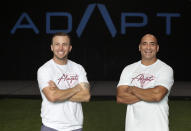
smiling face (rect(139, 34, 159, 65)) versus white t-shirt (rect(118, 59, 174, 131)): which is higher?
smiling face (rect(139, 34, 159, 65))

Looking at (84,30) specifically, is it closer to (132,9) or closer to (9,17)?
(132,9)

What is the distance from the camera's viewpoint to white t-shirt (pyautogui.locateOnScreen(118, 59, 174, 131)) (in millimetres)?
3100

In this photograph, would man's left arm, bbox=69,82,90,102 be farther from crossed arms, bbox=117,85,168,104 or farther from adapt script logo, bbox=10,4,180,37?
adapt script logo, bbox=10,4,180,37

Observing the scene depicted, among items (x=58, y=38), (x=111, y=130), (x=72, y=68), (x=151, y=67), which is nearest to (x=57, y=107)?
(x=72, y=68)

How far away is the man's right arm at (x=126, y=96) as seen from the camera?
3.19 meters

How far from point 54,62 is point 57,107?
16.7 inches

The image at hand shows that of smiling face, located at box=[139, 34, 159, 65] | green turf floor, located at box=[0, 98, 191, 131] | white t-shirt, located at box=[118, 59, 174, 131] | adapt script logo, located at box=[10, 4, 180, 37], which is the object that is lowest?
green turf floor, located at box=[0, 98, 191, 131]

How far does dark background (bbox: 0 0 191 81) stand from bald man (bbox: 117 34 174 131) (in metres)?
10.5

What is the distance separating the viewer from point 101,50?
13836 millimetres

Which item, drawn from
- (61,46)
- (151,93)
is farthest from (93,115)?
(61,46)

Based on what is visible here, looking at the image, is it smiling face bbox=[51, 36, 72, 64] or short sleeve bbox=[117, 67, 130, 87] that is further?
short sleeve bbox=[117, 67, 130, 87]

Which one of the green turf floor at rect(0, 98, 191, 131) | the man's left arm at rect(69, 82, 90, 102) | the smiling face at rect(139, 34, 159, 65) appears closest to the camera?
the man's left arm at rect(69, 82, 90, 102)

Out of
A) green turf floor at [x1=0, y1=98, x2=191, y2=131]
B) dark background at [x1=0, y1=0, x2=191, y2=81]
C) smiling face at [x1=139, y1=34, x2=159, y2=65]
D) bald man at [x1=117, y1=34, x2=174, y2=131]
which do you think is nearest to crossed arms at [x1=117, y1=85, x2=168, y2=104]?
bald man at [x1=117, y1=34, x2=174, y2=131]

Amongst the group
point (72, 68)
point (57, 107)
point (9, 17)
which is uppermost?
point (9, 17)
